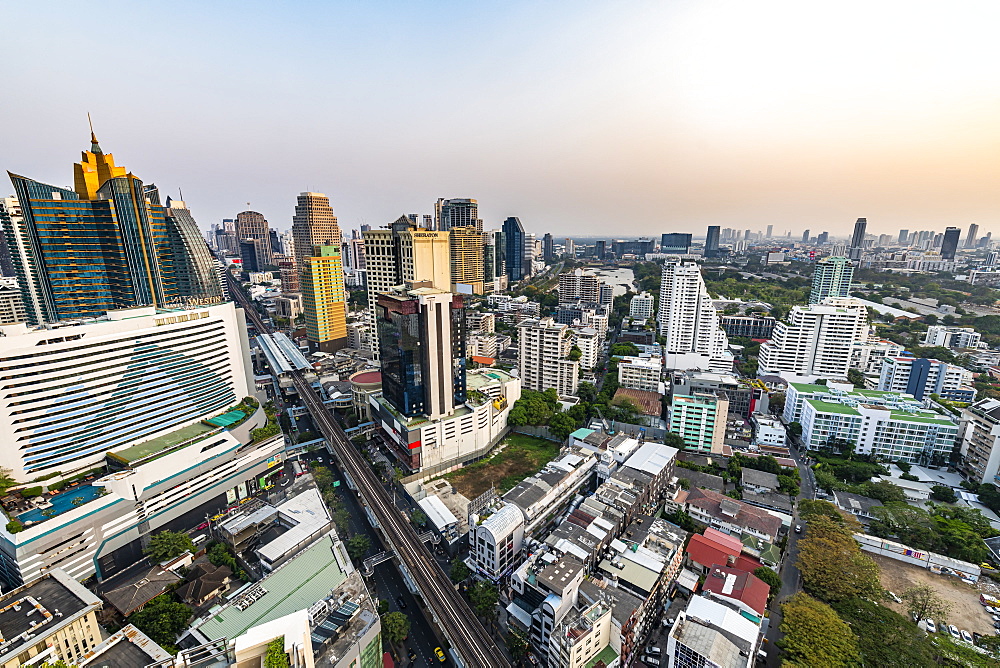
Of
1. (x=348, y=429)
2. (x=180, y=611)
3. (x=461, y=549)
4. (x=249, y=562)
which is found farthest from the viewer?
(x=348, y=429)

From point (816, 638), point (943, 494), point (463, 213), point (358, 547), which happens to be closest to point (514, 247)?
point (463, 213)

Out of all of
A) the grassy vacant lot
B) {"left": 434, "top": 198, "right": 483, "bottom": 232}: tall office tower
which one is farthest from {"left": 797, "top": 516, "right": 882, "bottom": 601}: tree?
{"left": 434, "top": 198, "right": 483, "bottom": 232}: tall office tower

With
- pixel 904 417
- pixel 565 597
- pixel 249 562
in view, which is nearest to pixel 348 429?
pixel 249 562

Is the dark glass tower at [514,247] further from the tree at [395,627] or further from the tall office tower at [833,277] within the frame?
the tree at [395,627]

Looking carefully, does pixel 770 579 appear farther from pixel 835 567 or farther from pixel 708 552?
pixel 835 567

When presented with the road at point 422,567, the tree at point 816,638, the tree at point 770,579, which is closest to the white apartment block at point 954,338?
the tree at point 770,579

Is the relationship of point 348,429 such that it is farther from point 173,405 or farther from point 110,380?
point 110,380

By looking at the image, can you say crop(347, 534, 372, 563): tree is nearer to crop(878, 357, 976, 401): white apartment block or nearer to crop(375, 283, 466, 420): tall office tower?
crop(375, 283, 466, 420): tall office tower
